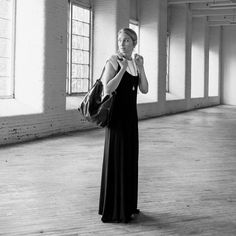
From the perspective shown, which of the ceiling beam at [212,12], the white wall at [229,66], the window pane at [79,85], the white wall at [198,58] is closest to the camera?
the window pane at [79,85]

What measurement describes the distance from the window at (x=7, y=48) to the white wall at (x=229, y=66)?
17.8m

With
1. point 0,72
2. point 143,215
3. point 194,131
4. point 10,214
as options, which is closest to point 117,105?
point 143,215

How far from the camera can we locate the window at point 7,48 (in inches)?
357

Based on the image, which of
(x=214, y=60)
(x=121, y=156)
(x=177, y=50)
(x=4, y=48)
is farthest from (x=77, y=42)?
(x=214, y=60)

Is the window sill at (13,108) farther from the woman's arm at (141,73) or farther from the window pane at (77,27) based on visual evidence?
the woman's arm at (141,73)

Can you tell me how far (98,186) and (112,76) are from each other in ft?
6.00

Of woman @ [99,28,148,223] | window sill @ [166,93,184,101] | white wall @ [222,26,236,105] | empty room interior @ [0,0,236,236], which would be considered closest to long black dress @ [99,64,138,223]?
woman @ [99,28,148,223]

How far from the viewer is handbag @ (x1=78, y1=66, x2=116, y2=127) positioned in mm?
3596

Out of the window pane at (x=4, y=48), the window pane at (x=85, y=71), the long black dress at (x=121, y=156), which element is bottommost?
the long black dress at (x=121, y=156)

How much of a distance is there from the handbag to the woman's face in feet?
1.02

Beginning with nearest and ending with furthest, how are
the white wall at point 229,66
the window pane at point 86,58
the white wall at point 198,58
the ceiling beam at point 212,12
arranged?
the window pane at point 86,58
the ceiling beam at point 212,12
the white wall at point 198,58
the white wall at point 229,66

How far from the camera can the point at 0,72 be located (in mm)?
9047

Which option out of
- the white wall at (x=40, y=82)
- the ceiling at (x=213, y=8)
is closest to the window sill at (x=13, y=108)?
the white wall at (x=40, y=82)

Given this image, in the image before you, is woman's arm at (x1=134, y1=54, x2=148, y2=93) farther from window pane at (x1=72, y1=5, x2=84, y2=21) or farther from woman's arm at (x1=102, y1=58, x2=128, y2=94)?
window pane at (x1=72, y1=5, x2=84, y2=21)
